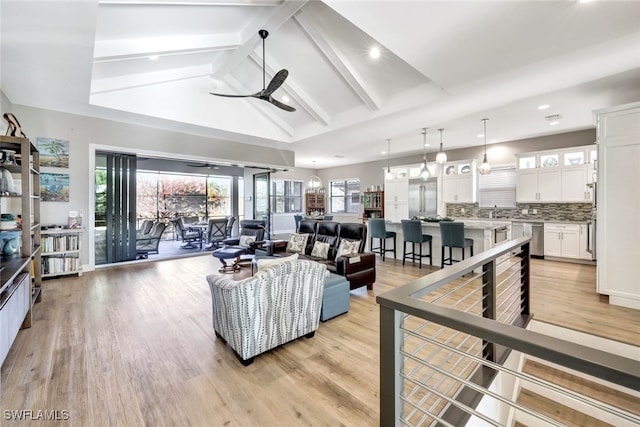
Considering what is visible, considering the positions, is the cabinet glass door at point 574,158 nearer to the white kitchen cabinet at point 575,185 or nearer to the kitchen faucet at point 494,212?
the white kitchen cabinet at point 575,185

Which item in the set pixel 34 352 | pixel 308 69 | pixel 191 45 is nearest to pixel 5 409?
pixel 34 352

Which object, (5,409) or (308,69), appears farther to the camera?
(308,69)

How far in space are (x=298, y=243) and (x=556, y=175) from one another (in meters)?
5.89

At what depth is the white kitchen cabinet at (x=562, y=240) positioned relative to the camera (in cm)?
589

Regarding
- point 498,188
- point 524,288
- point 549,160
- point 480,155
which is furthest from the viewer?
point 480,155

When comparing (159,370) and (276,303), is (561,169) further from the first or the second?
(159,370)

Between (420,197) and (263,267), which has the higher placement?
(420,197)

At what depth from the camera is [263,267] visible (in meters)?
2.54

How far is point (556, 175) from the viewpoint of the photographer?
6156mm

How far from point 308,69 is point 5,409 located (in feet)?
16.8

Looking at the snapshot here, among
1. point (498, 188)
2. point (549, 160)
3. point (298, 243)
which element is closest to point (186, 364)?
point (298, 243)

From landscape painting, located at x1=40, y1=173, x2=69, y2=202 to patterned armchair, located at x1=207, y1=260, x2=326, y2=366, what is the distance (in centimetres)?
430

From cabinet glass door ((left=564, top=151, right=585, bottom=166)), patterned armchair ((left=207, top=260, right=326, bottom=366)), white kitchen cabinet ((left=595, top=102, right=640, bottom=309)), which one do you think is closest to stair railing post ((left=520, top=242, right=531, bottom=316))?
white kitchen cabinet ((left=595, top=102, right=640, bottom=309))

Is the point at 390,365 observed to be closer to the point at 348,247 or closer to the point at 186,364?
the point at 186,364
